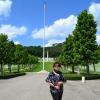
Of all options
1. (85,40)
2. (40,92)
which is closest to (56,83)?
(40,92)

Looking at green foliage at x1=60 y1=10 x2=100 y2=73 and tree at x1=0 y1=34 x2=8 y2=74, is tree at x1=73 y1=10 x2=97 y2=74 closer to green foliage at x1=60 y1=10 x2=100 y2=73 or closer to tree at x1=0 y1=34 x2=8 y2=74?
green foliage at x1=60 y1=10 x2=100 y2=73

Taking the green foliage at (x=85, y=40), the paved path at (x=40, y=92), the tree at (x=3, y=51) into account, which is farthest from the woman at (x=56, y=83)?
the tree at (x=3, y=51)

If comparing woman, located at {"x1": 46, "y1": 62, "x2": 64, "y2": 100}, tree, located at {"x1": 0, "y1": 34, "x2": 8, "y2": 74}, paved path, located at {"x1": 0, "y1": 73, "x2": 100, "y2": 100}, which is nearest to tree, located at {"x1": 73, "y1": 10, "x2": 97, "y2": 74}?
tree, located at {"x1": 0, "y1": 34, "x2": 8, "y2": 74}

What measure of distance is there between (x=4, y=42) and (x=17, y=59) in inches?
949

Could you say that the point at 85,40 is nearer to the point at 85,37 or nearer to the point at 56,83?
the point at 85,37

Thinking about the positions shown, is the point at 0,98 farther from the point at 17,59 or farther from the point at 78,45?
the point at 17,59

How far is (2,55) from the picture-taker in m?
63.4

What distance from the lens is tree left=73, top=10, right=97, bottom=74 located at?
5916cm

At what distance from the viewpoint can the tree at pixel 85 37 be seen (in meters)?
59.2

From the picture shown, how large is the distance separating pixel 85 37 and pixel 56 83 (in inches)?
1928

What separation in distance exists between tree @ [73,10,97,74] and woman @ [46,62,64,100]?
4754cm

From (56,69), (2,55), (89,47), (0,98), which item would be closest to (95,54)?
(89,47)

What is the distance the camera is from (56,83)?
11.3 meters

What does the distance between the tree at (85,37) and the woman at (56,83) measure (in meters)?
47.5
